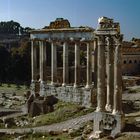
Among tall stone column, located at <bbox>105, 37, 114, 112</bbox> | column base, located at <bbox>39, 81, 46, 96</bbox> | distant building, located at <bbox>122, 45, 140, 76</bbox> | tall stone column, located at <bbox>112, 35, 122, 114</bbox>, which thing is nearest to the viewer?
tall stone column, located at <bbox>112, 35, 122, 114</bbox>

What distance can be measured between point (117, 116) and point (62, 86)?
45.4 ft

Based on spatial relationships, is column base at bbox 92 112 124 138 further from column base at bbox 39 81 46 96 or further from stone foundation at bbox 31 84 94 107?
column base at bbox 39 81 46 96

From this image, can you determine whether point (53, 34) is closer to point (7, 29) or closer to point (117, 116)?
point (117, 116)

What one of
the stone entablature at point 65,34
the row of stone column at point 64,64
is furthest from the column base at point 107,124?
the stone entablature at point 65,34

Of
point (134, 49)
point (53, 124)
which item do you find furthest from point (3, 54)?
point (53, 124)

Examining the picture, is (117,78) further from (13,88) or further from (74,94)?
(13,88)

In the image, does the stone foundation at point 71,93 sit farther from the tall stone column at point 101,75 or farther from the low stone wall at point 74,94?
the tall stone column at point 101,75

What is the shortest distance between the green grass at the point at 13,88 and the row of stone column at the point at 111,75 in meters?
28.5

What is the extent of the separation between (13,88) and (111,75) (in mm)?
35422

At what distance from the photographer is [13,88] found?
6400cm

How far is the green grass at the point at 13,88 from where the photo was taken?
5992 cm

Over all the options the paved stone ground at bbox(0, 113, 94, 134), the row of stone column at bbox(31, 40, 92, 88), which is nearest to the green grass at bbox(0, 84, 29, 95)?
the row of stone column at bbox(31, 40, 92, 88)

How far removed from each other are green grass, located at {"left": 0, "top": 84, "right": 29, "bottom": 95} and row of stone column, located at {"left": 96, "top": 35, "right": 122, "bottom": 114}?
28462 mm

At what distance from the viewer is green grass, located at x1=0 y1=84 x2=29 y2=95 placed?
59.9 m
